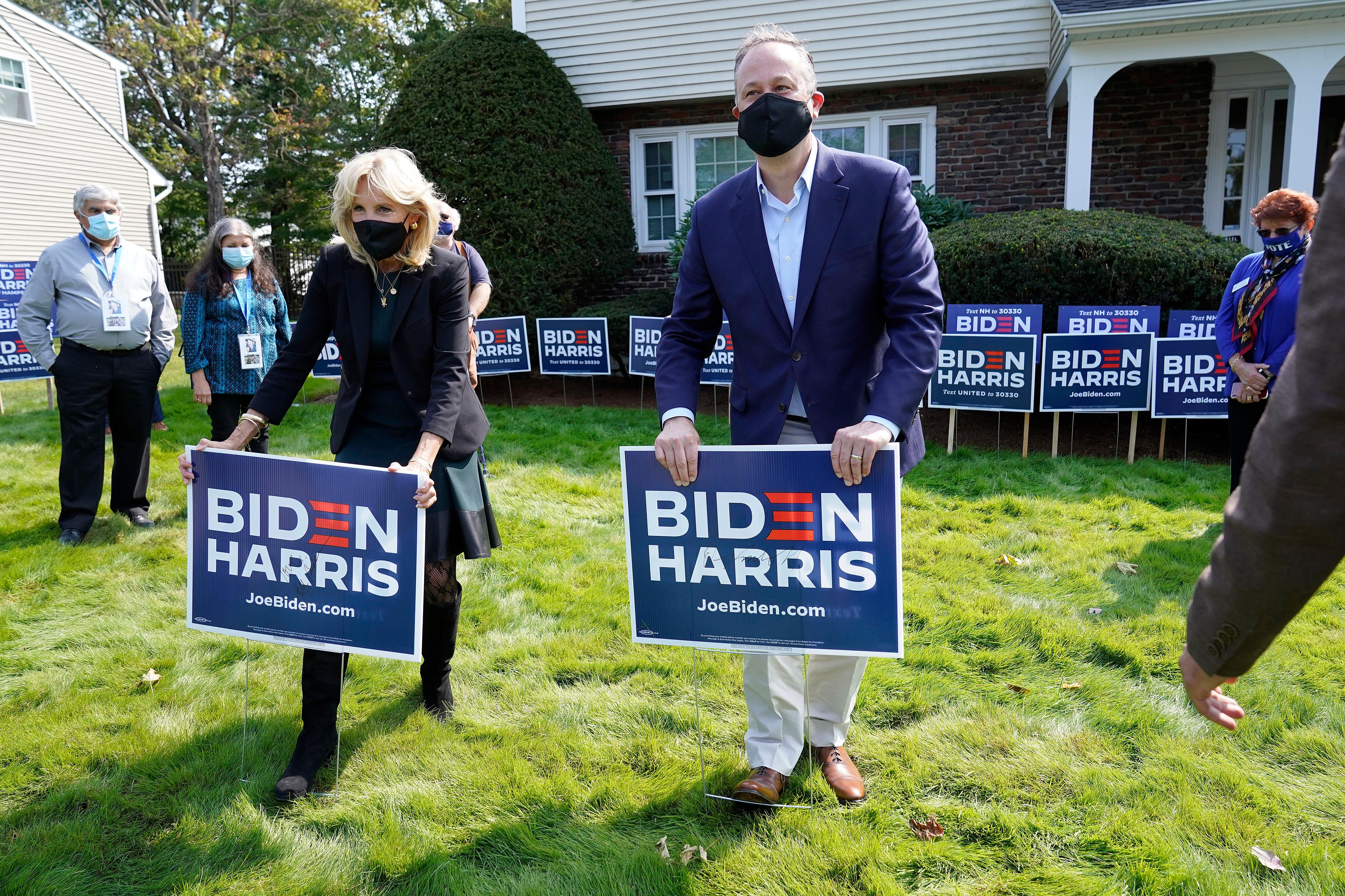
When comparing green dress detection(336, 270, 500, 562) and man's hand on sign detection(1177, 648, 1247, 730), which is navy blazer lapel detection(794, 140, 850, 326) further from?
man's hand on sign detection(1177, 648, 1247, 730)

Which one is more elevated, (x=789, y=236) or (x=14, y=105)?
(x=14, y=105)

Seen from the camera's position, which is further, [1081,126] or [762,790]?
[1081,126]

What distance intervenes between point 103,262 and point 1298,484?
23.6 ft

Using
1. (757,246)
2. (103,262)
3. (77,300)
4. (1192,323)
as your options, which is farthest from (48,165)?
(757,246)

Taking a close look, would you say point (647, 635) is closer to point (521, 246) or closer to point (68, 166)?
point (521, 246)

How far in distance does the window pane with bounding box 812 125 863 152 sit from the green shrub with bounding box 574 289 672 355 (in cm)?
383

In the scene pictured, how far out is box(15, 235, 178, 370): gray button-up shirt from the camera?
622 cm

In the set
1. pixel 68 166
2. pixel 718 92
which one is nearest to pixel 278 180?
pixel 68 166

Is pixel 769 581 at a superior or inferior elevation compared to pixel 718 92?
inferior

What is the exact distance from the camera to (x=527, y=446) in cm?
905

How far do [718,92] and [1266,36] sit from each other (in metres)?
7.20

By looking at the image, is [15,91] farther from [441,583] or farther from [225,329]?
[441,583]

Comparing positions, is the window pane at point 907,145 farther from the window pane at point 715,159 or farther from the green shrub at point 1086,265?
the green shrub at point 1086,265

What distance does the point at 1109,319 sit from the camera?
28.6 ft
